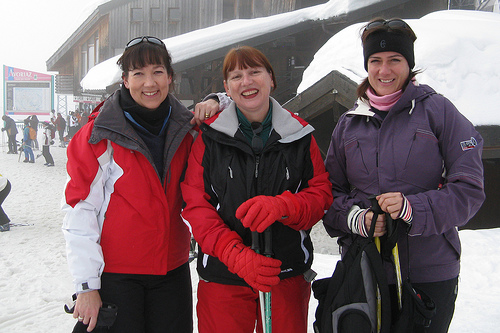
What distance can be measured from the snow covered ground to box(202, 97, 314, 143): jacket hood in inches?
97.4

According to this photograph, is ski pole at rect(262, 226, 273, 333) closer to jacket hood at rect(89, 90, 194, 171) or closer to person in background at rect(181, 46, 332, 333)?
person in background at rect(181, 46, 332, 333)

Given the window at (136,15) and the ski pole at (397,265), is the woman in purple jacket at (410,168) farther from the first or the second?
the window at (136,15)

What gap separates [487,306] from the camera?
4.00 m

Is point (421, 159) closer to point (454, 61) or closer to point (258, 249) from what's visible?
point (258, 249)

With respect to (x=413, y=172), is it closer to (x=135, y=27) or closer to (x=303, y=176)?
(x=303, y=176)

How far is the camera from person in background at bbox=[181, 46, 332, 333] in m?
2.07

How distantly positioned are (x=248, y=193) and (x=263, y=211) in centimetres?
25

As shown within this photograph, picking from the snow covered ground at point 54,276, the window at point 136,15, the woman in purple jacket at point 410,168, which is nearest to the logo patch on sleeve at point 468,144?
the woman in purple jacket at point 410,168

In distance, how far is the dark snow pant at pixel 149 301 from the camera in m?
2.12

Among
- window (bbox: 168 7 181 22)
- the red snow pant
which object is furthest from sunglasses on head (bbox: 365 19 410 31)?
window (bbox: 168 7 181 22)

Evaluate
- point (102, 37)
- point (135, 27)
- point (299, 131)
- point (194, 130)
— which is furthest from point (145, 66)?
point (102, 37)

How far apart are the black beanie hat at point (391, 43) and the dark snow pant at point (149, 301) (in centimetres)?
176

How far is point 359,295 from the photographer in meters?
1.87

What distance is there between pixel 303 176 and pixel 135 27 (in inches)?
736
